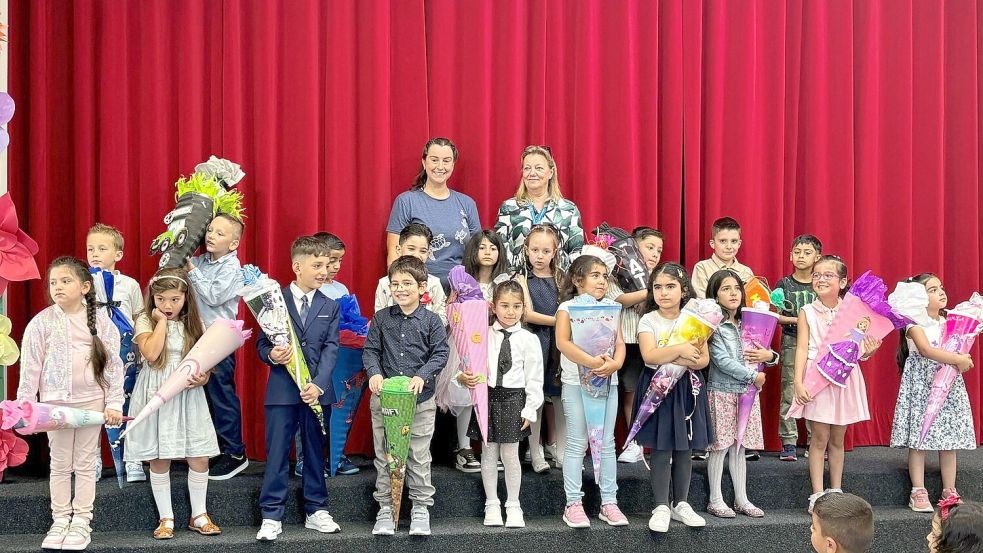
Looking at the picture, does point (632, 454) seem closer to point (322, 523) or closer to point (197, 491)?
point (322, 523)

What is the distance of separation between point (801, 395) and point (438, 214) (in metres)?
1.95

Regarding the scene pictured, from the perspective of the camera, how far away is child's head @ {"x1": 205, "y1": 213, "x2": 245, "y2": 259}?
408 centimetres

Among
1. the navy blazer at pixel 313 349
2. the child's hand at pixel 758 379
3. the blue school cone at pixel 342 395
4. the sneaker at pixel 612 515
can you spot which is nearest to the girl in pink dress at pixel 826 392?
the child's hand at pixel 758 379

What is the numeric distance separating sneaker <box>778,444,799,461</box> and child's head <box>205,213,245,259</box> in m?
3.01

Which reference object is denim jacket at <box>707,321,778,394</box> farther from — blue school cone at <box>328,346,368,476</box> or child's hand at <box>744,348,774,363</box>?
blue school cone at <box>328,346,368,476</box>

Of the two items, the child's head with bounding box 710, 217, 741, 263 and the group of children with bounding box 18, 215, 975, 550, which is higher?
the child's head with bounding box 710, 217, 741, 263

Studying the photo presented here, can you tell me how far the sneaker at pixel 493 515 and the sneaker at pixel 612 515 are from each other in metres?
0.45

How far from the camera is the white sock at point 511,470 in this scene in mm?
3840

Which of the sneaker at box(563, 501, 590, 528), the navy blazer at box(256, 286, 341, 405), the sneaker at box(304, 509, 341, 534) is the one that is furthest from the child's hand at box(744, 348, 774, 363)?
the sneaker at box(304, 509, 341, 534)

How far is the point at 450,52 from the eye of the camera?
4930 mm

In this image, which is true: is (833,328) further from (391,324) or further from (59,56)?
(59,56)

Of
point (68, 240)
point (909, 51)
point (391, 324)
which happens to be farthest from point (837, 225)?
point (68, 240)

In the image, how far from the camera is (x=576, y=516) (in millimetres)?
3834

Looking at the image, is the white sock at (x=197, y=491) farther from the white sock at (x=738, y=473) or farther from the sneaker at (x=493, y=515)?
the white sock at (x=738, y=473)
